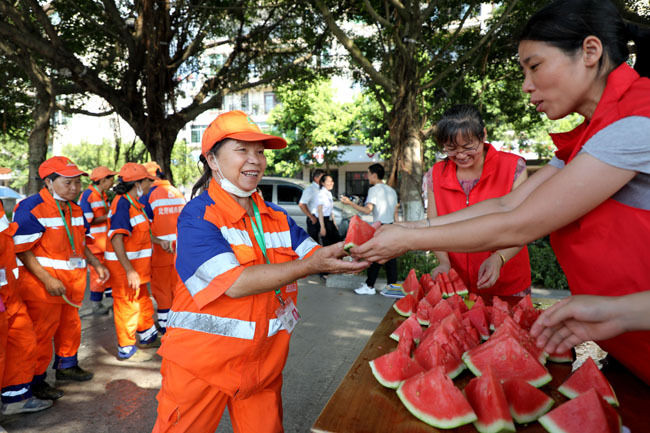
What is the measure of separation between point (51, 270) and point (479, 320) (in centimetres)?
419

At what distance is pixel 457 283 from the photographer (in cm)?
294

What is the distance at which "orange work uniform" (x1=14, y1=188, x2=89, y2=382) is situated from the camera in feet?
13.5

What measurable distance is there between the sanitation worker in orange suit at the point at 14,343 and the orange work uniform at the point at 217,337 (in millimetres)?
2424

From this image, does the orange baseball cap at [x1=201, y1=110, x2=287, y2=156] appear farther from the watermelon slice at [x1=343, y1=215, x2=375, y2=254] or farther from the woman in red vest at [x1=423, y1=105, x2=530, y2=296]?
the woman in red vest at [x1=423, y1=105, x2=530, y2=296]

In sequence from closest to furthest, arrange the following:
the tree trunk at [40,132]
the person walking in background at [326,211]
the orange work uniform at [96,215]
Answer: the orange work uniform at [96,215] → the tree trunk at [40,132] → the person walking in background at [326,211]

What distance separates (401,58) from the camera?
8.25 metres

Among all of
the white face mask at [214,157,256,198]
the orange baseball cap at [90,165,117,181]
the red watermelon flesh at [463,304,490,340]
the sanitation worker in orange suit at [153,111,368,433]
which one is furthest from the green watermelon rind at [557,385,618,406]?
the orange baseball cap at [90,165,117,181]

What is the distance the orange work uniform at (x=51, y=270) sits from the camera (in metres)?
4.12

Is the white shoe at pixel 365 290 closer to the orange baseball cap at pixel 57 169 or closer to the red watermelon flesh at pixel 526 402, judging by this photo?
the orange baseball cap at pixel 57 169

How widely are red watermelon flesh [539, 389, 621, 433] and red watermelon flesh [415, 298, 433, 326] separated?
103 cm

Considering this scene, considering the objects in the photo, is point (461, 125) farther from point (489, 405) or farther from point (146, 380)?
point (146, 380)

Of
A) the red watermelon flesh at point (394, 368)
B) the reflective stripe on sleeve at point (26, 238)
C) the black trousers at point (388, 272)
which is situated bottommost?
the black trousers at point (388, 272)

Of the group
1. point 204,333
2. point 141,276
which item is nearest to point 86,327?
point 141,276

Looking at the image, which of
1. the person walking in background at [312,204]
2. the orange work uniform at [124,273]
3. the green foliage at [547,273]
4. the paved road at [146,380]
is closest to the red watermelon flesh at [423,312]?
the paved road at [146,380]
